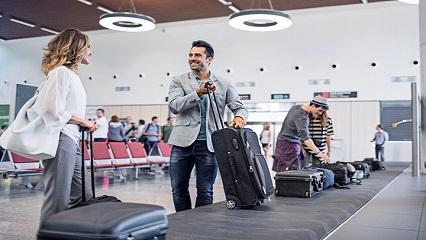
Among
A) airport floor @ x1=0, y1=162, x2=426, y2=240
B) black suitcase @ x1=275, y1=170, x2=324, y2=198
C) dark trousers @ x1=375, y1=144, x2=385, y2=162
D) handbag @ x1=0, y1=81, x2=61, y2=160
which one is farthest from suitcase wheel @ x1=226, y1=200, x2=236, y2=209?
dark trousers @ x1=375, y1=144, x2=385, y2=162

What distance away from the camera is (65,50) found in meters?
2.31

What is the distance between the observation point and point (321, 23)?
15023 mm

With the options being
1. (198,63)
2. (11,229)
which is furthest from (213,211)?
(11,229)

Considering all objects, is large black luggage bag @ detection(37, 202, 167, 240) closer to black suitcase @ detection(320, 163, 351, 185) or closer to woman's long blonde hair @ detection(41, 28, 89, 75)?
woman's long blonde hair @ detection(41, 28, 89, 75)

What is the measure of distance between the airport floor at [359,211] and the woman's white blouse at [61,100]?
5.19ft

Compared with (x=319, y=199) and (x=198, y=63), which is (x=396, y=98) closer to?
(x=319, y=199)

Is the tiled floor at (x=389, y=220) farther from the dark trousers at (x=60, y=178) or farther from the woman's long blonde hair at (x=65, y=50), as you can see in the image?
the woman's long blonde hair at (x=65, y=50)

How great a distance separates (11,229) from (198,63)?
2324 mm

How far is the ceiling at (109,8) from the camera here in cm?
1401

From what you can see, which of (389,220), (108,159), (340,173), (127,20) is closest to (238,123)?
(389,220)

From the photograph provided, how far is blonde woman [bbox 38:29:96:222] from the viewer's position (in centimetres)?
215

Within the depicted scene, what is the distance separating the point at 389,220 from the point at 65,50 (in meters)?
2.38

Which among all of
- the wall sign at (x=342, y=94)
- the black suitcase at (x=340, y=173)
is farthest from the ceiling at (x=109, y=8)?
the black suitcase at (x=340, y=173)

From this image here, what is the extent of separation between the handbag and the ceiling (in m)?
12.2
